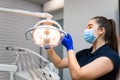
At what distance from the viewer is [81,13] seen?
7.99 feet

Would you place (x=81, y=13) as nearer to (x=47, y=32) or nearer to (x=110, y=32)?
(x=110, y=32)

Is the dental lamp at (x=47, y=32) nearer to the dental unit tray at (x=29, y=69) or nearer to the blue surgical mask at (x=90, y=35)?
the blue surgical mask at (x=90, y=35)

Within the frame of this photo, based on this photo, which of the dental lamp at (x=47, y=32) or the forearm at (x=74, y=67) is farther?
the forearm at (x=74, y=67)

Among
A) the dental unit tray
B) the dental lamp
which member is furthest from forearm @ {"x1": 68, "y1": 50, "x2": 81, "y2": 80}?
the dental unit tray

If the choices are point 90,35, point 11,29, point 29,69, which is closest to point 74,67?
point 90,35

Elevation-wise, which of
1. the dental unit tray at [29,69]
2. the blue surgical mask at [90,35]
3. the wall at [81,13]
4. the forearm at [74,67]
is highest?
the wall at [81,13]

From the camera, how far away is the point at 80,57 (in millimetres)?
1742

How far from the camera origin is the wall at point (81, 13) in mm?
2193

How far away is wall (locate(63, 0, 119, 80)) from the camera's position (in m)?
2.19

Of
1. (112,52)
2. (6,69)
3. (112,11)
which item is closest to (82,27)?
(112,11)

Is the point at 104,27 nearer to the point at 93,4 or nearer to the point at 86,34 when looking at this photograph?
the point at 86,34

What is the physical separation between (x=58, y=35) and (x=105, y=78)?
21.4 inches

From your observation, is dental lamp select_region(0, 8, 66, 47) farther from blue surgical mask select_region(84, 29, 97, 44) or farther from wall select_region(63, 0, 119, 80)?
wall select_region(63, 0, 119, 80)

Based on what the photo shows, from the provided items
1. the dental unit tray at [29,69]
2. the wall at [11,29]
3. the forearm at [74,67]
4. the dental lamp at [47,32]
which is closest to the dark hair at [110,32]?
the forearm at [74,67]
